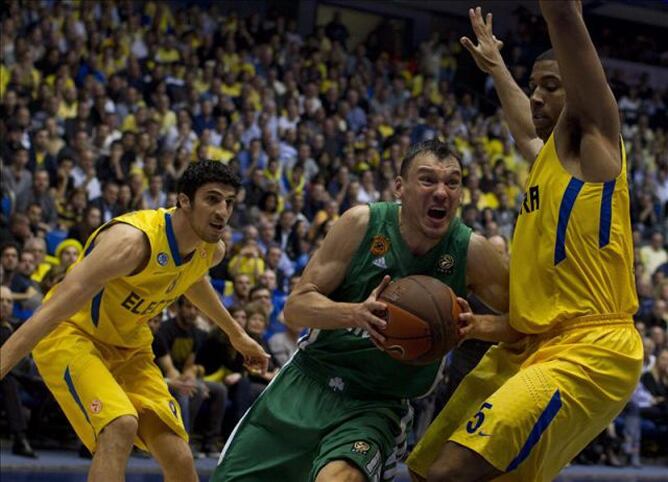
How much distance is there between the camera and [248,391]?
30.3 feet

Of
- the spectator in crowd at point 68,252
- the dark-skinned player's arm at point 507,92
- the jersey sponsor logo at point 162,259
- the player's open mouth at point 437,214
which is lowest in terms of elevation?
the spectator in crowd at point 68,252

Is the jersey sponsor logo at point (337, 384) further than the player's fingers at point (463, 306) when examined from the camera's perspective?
Yes

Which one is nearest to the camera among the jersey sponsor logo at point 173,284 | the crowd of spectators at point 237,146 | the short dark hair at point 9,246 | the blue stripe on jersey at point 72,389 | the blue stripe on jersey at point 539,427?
the blue stripe on jersey at point 539,427

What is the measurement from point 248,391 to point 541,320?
563 cm

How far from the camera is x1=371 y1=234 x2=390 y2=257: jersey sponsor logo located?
4156mm

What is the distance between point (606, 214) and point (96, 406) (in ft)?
7.87

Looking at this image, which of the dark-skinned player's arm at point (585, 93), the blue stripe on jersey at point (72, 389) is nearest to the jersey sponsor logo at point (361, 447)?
the dark-skinned player's arm at point (585, 93)

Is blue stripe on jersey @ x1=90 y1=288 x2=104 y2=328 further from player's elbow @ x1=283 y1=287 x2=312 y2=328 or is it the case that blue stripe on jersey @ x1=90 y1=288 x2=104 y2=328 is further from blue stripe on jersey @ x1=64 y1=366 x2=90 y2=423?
player's elbow @ x1=283 y1=287 x2=312 y2=328

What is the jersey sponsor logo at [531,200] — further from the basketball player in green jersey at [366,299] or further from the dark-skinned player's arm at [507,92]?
the dark-skinned player's arm at [507,92]

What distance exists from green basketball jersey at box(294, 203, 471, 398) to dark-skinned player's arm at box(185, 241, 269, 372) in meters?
1.30

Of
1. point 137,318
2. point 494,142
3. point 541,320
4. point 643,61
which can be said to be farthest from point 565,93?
point 643,61

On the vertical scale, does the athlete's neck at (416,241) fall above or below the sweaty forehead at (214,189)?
above

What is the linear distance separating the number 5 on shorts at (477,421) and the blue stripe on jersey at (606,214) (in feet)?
2.30

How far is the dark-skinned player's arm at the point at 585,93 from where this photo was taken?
11.8 ft
